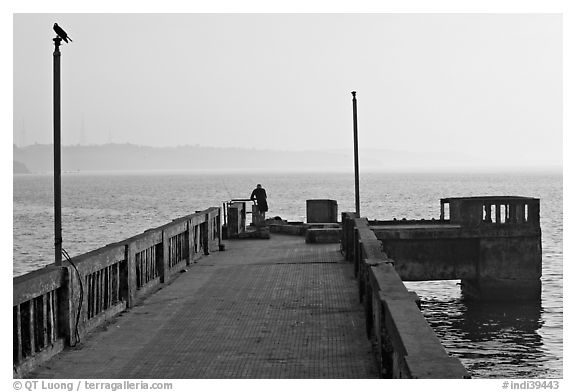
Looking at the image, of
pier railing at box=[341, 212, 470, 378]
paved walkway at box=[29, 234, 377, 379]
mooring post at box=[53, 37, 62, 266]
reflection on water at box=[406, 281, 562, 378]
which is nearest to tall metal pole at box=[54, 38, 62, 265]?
mooring post at box=[53, 37, 62, 266]

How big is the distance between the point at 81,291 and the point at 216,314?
9.28 ft

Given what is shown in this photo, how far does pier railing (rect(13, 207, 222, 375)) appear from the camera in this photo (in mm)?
9805

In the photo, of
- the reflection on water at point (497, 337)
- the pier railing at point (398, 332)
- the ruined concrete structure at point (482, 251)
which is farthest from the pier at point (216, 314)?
the reflection on water at point (497, 337)

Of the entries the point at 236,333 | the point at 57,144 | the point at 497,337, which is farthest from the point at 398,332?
the point at 497,337

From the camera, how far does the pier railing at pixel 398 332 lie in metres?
6.50

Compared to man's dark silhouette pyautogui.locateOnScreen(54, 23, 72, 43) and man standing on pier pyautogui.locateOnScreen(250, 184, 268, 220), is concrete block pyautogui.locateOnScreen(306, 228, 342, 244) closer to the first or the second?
man standing on pier pyautogui.locateOnScreen(250, 184, 268, 220)

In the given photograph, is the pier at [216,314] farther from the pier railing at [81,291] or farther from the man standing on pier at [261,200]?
the man standing on pier at [261,200]

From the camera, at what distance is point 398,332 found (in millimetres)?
7605

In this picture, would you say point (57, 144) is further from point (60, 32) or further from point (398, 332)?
point (398, 332)

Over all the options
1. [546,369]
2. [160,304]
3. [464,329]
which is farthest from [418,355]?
[464,329]

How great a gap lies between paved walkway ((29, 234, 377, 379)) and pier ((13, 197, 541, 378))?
0.8 inches

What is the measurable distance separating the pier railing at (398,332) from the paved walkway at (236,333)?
2.14 ft

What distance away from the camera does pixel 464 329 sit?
27328mm
